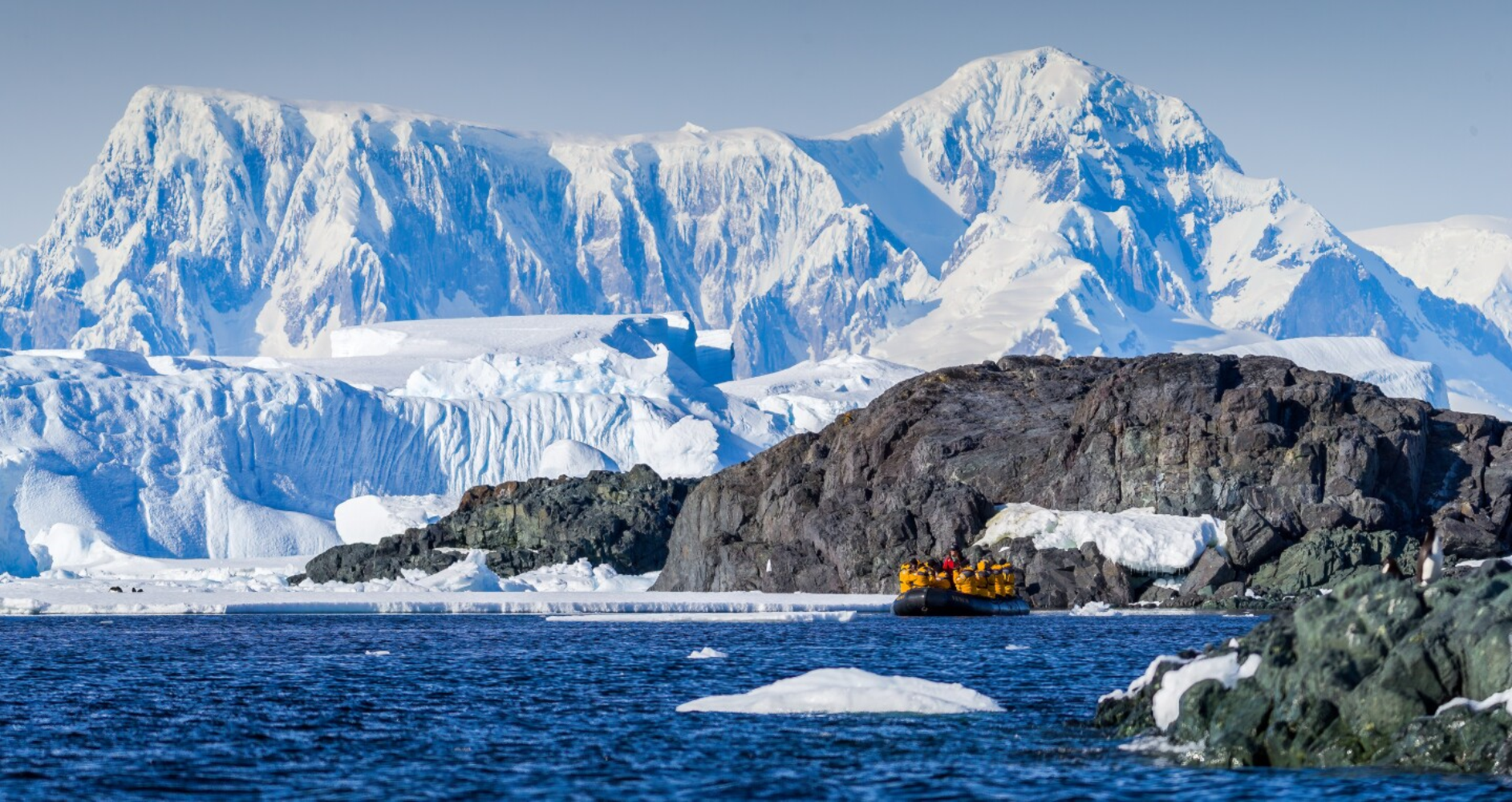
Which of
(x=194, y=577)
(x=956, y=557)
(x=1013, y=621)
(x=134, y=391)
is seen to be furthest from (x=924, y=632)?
(x=134, y=391)

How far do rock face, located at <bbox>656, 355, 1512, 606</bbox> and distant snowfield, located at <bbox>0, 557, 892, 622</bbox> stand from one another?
4350 mm

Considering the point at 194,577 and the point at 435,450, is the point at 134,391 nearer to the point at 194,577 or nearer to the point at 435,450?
the point at 435,450

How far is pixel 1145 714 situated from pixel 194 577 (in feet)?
302

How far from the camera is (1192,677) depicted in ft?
96.8

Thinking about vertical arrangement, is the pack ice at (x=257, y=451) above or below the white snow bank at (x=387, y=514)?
above

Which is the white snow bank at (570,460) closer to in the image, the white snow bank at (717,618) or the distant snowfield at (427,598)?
the distant snowfield at (427,598)

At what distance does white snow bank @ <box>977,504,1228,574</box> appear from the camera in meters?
81.1

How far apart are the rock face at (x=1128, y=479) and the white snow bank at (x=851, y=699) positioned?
45.9 meters

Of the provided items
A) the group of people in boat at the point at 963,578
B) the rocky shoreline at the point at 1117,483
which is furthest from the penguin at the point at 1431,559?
the rocky shoreline at the point at 1117,483

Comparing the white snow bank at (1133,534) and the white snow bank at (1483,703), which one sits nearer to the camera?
the white snow bank at (1483,703)

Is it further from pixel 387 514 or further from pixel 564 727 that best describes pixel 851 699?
pixel 387 514

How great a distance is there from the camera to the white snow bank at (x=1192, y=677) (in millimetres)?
28797

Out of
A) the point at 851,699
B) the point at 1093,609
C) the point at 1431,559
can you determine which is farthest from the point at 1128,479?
the point at 851,699

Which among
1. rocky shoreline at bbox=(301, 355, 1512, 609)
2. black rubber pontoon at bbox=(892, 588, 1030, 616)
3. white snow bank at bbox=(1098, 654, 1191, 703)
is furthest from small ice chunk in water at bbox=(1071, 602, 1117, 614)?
white snow bank at bbox=(1098, 654, 1191, 703)
